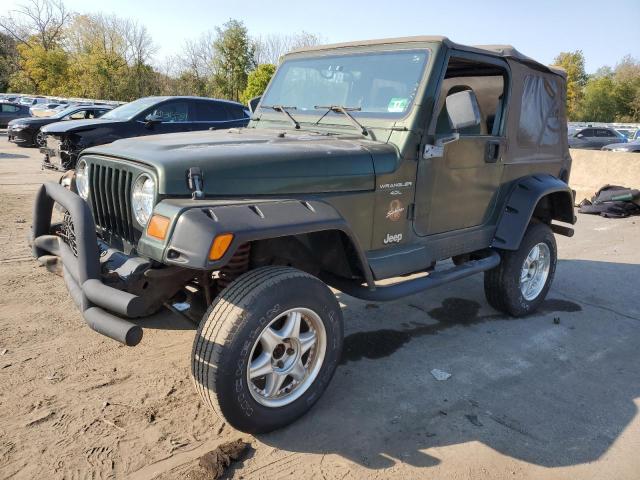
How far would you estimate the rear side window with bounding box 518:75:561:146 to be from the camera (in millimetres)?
4332

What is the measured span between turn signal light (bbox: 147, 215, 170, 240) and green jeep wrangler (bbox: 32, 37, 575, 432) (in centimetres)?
1

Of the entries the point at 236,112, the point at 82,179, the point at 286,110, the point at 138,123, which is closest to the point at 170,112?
the point at 138,123

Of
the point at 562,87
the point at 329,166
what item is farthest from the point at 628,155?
the point at 329,166

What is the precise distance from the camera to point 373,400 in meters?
3.15

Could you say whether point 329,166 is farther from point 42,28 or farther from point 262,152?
point 42,28

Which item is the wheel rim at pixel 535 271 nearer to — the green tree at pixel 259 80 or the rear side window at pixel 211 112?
the rear side window at pixel 211 112

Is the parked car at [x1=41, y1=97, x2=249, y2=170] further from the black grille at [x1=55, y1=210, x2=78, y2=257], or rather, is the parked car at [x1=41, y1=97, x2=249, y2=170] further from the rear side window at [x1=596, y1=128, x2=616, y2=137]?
the rear side window at [x1=596, y1=128, x2=616, y2=137]

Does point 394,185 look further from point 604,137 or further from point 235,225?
point 604,137

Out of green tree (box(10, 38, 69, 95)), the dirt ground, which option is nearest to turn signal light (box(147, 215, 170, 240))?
the dirt ground

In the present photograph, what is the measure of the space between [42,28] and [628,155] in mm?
52779

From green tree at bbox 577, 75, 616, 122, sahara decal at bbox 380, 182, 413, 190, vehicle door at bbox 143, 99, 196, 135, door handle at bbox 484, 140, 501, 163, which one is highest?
green tree at bbox 577, 75, 616, 122

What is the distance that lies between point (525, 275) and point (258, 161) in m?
3.08

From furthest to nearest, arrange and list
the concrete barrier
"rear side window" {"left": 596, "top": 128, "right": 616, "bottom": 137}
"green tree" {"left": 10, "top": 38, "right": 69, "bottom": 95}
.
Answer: "green tree" {"left": 10, "top": 38, "right": 69, "bottom": 95} → "rear side window" {"left": 596, "top": 128, "right": 616, "bottom": 137} → the concrete barrier

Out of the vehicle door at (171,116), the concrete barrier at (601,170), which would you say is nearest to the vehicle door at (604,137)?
the concrete barrier at (601,170)
